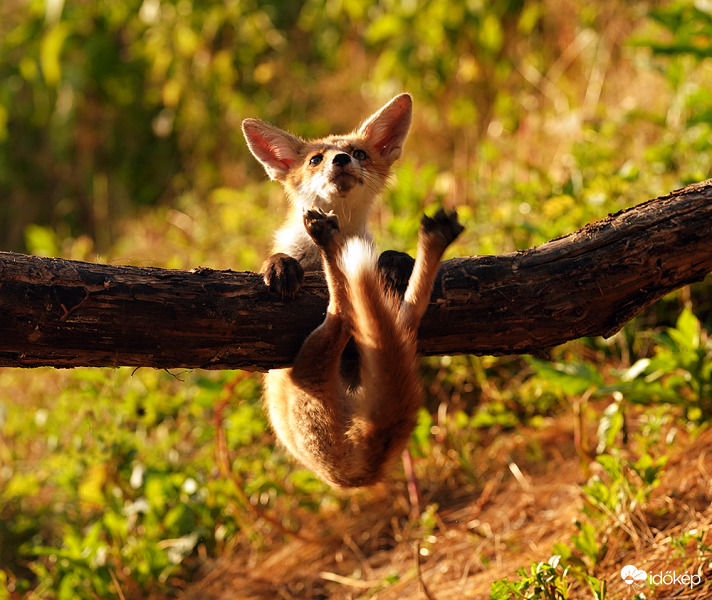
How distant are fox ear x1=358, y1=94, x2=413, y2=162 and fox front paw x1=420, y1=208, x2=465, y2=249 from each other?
1.76m

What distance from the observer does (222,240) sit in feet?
26.5

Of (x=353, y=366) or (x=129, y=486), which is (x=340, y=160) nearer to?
(x=353, y=366)

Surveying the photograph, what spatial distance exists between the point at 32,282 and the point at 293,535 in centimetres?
233

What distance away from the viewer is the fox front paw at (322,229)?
9.69 ft

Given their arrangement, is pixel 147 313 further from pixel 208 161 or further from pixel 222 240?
pixel 208 161

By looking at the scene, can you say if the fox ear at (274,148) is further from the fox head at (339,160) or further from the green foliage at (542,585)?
the green foliage at (542,585)

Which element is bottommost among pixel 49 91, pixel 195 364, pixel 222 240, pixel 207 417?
pixel 195 364

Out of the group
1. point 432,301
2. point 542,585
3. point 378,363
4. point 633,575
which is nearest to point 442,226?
point 432,301

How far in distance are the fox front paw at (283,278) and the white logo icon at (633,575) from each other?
5.93 ft

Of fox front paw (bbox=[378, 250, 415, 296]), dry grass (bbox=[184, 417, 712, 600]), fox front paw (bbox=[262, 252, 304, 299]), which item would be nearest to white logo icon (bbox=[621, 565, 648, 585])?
dry grass (bbox=[184, 417, 712, 600])

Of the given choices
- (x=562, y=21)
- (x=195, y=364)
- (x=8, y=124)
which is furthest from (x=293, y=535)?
(x=8, y=124)

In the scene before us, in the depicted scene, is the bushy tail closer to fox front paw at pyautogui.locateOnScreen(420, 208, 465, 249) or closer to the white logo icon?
fox front paw at pyautogui.locateOnScreen(420, 208, 465, 249)

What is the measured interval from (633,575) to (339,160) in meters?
2.51

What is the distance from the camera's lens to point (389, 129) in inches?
183
